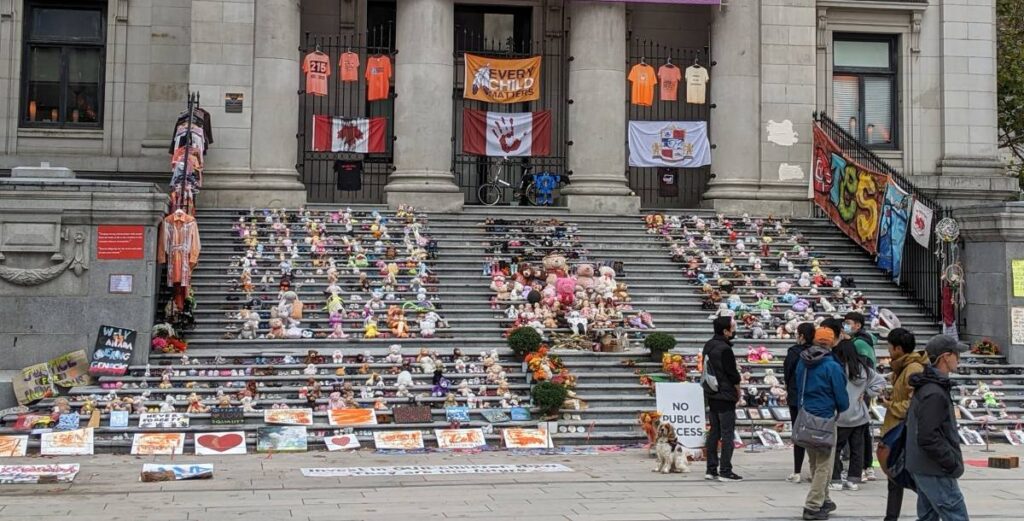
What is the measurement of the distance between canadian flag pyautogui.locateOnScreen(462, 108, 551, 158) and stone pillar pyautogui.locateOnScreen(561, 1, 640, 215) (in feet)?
2.77

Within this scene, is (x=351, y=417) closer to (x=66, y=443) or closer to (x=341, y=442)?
(x=341, y=442)

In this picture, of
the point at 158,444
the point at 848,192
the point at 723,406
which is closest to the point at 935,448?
the point at 723,406

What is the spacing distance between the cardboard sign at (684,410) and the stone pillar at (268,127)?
13.4 metres

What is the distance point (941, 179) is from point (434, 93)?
12830mm

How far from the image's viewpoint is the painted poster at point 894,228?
24.7m

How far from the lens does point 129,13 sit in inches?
1145

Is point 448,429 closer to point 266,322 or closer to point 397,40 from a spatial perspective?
point 266,322

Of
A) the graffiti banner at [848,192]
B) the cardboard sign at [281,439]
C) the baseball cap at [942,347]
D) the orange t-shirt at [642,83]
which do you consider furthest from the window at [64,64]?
the baseball cap at [942,347]

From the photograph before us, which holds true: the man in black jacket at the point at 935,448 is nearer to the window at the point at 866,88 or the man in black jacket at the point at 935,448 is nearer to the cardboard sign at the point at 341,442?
the cardboard sign at the point at 341,442

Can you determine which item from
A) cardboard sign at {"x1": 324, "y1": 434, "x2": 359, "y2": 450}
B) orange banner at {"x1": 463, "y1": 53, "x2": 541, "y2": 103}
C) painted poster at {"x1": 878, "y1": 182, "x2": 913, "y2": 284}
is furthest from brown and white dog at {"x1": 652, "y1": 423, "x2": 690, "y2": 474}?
orange banner at {"x1": 463, "y1": 53, "x2": 541, "y2": 103}

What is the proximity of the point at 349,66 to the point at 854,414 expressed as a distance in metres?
17.5

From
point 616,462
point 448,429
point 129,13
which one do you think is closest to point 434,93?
point 129,13

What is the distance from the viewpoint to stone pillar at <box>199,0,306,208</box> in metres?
26.9

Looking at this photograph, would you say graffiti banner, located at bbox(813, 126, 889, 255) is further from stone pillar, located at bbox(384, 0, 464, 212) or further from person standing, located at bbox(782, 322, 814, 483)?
person standing, located at bbox(782, 322, 814, 483)
